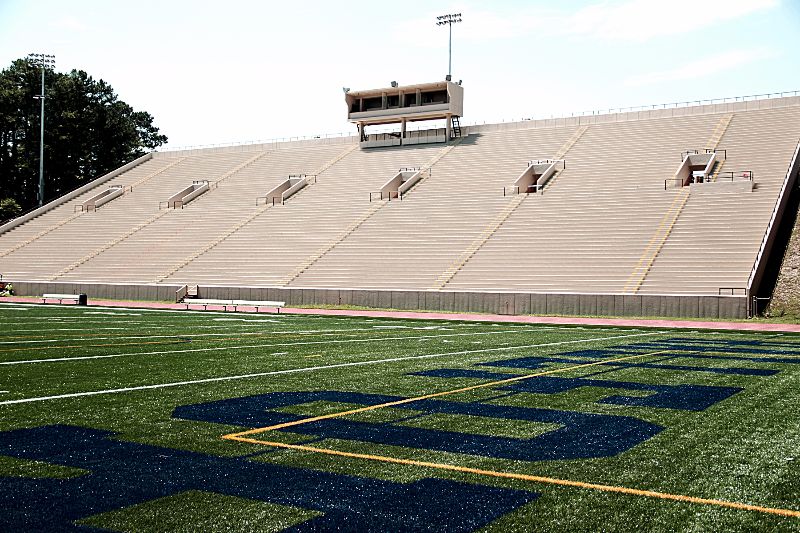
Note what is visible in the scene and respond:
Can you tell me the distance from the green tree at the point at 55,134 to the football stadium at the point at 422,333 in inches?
661

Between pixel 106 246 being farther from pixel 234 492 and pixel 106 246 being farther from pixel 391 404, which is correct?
pixel 234 492

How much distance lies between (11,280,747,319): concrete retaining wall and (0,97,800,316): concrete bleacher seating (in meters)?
1.33

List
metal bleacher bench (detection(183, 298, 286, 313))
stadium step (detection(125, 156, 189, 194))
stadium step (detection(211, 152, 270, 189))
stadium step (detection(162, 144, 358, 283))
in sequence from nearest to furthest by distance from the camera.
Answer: metal bleacher bench (detection(183, 298, 286, 313)) < stadium step (detection(162, 144, 358, 283)) < stadium step (detection(211, 152, 270, 189)) < stadium step (detection(125, 156, 189, 194))

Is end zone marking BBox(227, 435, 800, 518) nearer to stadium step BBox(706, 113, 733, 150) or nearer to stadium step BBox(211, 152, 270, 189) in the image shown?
stadium step BBox(706, 113, 733, 150)

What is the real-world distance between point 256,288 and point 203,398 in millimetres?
22505

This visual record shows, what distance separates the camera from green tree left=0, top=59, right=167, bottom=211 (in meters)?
65.7

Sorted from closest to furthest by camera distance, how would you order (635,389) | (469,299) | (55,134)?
(635,389) < (469,299) < (55,134)

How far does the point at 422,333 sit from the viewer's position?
17734 mm

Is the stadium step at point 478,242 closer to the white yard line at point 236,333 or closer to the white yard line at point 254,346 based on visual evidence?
the white yard line at point 236,333

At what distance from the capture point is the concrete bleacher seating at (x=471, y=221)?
94.3 ft

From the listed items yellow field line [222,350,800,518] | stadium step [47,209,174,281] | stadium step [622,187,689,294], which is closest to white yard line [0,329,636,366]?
yellow field line [222,350,800,518]

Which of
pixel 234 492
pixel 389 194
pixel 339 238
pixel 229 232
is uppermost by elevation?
pixel 389 194

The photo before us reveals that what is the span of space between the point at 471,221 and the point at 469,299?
8.58 metres

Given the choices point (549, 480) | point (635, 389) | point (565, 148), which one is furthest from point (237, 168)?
point (549, 480)
